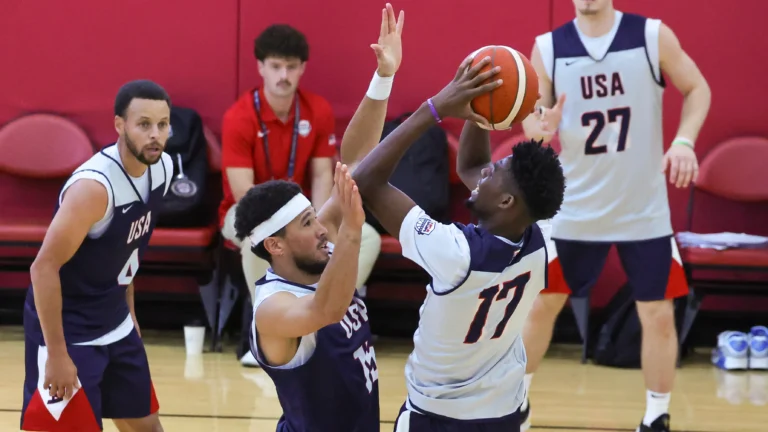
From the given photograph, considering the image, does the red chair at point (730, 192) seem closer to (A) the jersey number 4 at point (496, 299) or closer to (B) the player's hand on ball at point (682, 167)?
(B) the player's hand on ball at point (682, 167)

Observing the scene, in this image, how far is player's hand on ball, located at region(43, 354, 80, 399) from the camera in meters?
3.41

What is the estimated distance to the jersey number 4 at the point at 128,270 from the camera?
3.76 m

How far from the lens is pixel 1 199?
7.11 m

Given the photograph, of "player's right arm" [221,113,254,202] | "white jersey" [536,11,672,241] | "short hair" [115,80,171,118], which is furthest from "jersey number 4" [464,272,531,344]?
"player's right arm" [221,113,254,202]

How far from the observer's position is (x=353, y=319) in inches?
122

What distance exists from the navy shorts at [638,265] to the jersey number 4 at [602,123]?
17.5 inches

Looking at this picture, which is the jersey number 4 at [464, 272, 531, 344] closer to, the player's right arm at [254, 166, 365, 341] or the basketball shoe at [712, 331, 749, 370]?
the player's right arm at [254, 166, 365, 341]

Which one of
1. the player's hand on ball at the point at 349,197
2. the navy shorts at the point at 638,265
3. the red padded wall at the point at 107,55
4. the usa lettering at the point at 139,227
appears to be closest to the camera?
the player's hand on ball at the point at 349,197

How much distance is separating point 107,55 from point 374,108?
4089mm

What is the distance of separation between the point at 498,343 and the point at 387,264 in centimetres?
366

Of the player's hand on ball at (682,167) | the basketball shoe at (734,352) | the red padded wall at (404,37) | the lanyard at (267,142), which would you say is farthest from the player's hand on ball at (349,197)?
the red padded wall at (404,37)

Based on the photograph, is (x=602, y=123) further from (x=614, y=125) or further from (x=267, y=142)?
(x=267, y=142)

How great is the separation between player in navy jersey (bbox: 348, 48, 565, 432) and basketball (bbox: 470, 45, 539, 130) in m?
0.04

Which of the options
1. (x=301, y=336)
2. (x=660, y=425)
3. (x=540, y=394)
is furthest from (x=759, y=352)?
(x=301, y=336)
